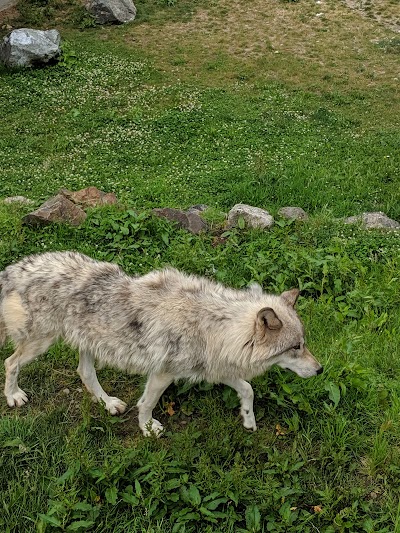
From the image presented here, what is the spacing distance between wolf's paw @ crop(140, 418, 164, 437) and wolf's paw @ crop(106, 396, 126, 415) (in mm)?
285

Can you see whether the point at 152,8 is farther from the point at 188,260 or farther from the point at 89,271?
the point at 89,271

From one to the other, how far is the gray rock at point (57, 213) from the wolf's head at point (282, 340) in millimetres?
3954

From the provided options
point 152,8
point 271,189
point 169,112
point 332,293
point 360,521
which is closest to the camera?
point 360,521

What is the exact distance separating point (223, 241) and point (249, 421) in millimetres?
3453

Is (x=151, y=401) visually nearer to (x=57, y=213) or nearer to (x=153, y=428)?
(x=153, y=428)

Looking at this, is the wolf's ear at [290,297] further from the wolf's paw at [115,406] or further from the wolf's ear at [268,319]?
the wolf's paw at [115,406]

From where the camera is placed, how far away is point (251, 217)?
7719mm

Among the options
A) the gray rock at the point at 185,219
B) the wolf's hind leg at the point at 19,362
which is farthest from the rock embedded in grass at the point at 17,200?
the wolf's hind leg at the point at 19,362

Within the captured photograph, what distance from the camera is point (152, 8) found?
18.0 meters

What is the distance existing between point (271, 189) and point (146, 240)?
3169mm

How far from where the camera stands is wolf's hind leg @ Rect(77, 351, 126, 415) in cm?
458

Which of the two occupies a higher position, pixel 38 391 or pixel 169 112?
pixel 38 391

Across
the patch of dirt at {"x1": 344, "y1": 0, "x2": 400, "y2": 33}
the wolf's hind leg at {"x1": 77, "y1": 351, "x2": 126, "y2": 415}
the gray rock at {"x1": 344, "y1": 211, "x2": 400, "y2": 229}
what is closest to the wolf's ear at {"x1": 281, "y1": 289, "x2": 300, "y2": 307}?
the wolf's hind leg at {"x1": 77, "y1": 351, "x2": 126, "y2": 415}

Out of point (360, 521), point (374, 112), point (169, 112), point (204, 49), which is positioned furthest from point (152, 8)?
point (360, 521)
